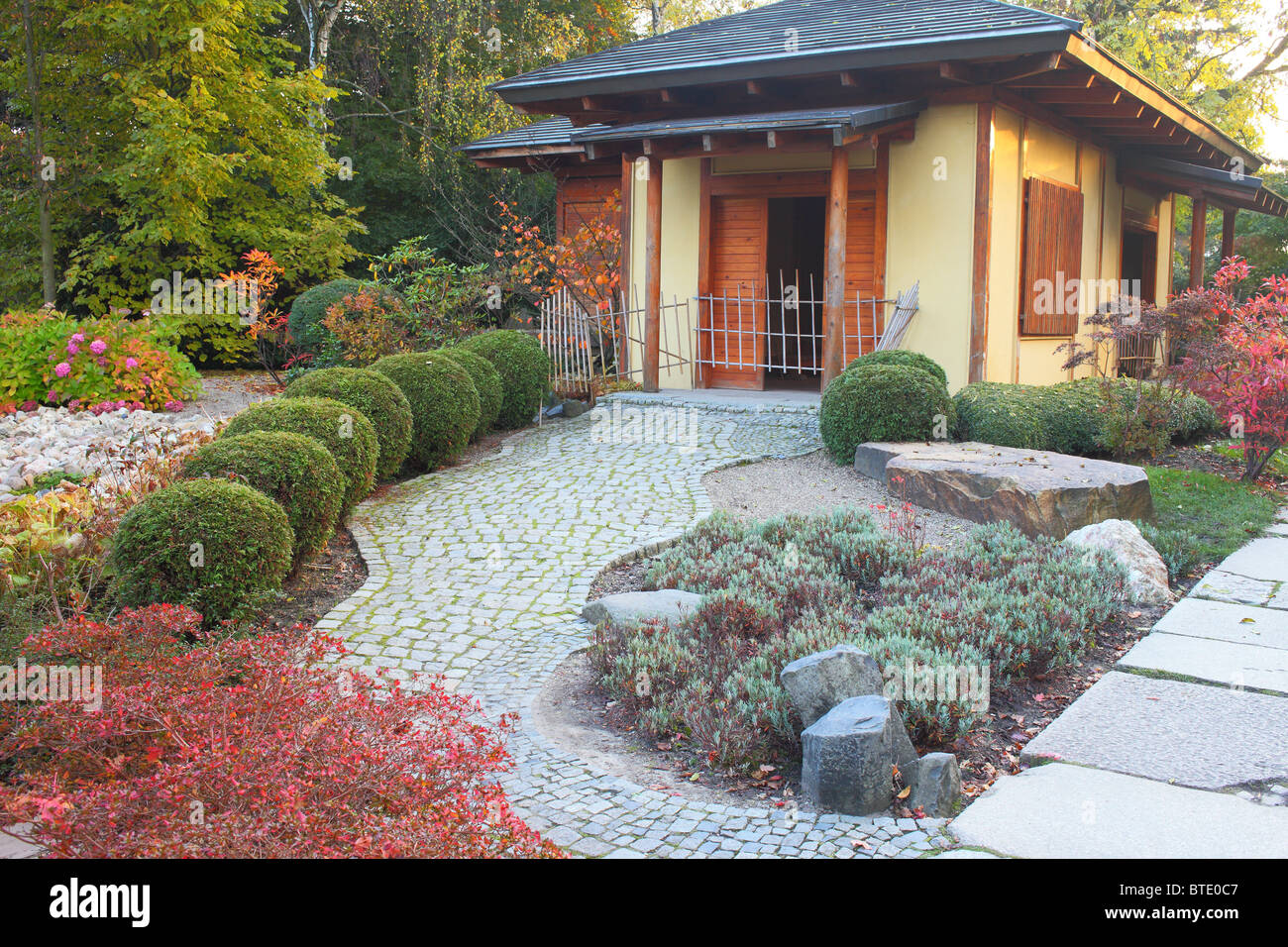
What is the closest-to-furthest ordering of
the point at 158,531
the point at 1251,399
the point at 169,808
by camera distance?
the point at 169,808 < the point at 158,531 < the point at 1251,399

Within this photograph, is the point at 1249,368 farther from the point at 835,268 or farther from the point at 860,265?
the point at 860,265

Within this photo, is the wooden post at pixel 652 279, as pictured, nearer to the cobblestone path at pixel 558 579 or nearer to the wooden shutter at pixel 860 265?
the cobblestone path at pixel 558 579

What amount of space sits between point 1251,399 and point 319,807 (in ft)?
25.7

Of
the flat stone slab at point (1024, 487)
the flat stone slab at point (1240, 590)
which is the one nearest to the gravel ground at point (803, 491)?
the flat stone slab at point (1024, 487)

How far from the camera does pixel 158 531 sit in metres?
4.86

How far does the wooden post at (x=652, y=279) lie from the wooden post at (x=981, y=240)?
3285mm

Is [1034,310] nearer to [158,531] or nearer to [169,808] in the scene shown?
[158,531]

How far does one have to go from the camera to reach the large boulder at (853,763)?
136 inches

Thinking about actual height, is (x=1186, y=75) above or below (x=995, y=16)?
above

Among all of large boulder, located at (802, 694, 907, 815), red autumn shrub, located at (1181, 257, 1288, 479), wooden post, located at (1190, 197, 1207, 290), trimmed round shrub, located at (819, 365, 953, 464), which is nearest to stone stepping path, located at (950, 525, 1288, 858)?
large boulder, located at (802, 694, 907, 815)

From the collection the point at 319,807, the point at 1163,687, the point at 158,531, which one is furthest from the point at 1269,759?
the point at 158,531

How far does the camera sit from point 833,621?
492cm

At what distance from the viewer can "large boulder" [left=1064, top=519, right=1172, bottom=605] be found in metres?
5.84

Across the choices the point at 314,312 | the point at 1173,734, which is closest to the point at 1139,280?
the point at 314,312
